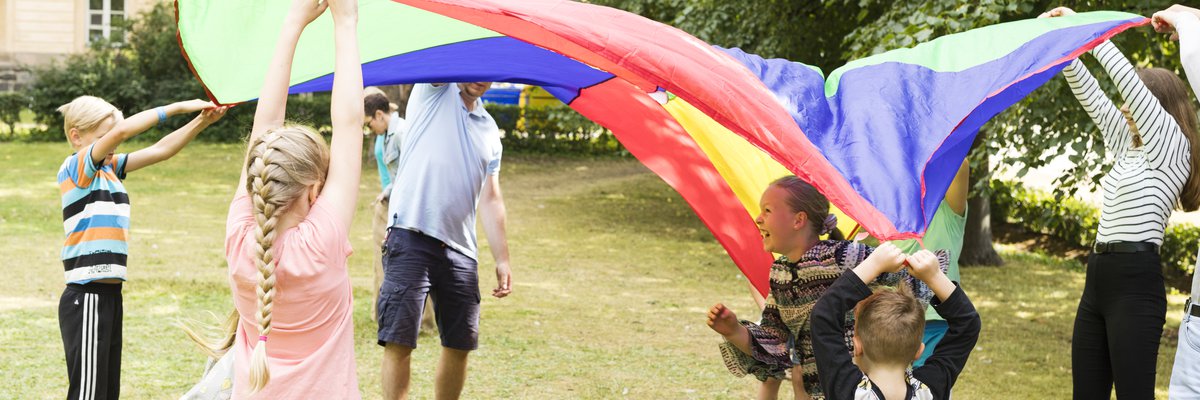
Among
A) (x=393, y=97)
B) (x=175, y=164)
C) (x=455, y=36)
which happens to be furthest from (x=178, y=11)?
(x=175, y=164)

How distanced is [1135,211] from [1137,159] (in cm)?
19

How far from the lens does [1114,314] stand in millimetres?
3928

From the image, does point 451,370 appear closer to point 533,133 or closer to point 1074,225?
point 1074,225

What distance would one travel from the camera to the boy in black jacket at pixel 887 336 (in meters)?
2.88

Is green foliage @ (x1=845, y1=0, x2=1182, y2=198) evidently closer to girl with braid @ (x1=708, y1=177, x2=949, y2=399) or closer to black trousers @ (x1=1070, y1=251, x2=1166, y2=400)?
black trousers @ (x1=1070, y1=251, x2=1166, y2=400)

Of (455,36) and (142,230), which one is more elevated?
(455,36)

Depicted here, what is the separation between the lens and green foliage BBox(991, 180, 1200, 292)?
11781mm

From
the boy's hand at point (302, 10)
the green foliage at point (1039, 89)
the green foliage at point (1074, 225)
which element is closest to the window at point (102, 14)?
the green foliage at point (1074, 225)

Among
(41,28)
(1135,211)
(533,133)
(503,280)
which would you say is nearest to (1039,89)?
(1135,211)

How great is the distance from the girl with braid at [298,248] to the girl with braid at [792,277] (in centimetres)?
116

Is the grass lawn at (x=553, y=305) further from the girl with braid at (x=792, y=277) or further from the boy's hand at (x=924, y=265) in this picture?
the boy's hand at (x=924, y=265)

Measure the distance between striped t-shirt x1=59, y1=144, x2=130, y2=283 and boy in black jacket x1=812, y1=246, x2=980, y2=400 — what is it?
286cm

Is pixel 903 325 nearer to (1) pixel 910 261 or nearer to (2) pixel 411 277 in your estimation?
(1) pixel 910 261

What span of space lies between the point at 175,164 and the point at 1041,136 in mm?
16152
